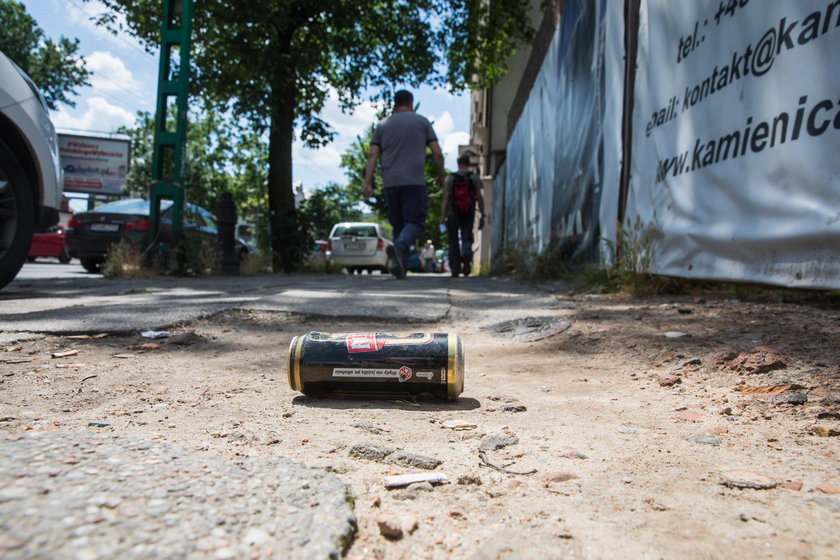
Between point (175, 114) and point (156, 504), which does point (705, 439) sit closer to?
point (156, 504)

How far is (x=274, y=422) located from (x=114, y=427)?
379 millimetres

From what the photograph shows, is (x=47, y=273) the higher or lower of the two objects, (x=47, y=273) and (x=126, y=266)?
the lower

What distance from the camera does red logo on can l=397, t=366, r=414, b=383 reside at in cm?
186

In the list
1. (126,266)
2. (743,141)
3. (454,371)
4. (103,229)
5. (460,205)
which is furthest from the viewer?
(103,229)

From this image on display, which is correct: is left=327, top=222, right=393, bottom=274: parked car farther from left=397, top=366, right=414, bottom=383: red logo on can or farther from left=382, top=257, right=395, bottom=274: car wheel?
left=397, top=366, right=414, bottom=383: red logo on can

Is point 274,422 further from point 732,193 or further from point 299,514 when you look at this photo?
point 732,193

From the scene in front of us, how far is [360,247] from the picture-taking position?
→ 17.2 meters

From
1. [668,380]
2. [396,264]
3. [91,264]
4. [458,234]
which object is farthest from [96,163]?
[668,380]

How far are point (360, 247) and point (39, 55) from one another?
1802 centimetres

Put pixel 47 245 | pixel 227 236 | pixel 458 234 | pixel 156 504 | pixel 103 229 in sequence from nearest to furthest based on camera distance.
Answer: pixel 156 504
pixel 227 236
pixel 458 234
pixel 103 229
pixel 47 245

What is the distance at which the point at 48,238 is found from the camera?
18.9 m

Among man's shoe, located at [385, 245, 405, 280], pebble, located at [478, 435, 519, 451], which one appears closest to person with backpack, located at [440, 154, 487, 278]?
man's shoe, located at [385, 245, 405, 280]

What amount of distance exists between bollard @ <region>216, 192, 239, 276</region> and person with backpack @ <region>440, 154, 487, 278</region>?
2974 millimetres

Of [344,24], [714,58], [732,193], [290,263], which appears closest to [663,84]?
[714,58]
